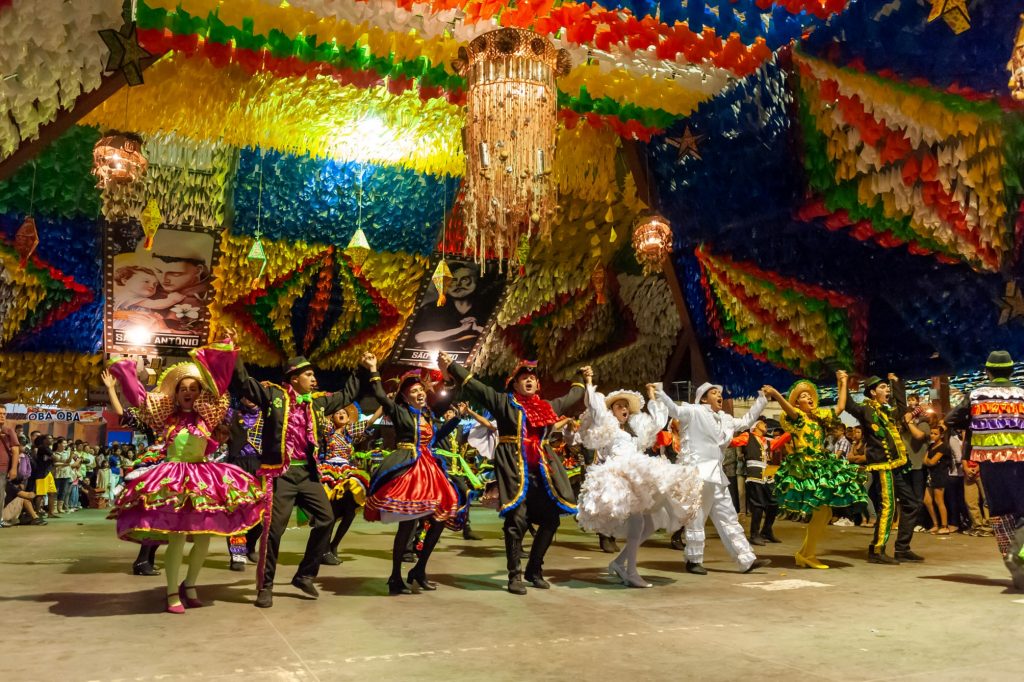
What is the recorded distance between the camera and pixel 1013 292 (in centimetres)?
980

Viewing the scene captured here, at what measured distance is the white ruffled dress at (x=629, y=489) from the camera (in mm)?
6258

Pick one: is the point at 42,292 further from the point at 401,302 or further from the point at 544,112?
the point at 544,112

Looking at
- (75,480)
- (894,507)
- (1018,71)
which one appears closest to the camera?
(1018,71)

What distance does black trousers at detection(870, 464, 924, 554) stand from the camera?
785 cm

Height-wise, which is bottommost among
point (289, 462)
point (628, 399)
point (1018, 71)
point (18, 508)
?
point (18, 508)

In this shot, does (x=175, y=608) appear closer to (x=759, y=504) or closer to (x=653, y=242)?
(x=759, y=504)

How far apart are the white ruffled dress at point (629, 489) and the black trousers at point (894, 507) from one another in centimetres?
229

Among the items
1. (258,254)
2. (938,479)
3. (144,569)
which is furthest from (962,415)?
(258,254)

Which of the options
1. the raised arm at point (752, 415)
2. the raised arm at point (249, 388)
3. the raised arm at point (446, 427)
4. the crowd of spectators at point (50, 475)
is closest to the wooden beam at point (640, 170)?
the raised arm at point (752, 415)

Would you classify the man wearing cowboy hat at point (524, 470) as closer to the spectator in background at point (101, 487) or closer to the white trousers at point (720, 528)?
the white trousers at point (720, 528)

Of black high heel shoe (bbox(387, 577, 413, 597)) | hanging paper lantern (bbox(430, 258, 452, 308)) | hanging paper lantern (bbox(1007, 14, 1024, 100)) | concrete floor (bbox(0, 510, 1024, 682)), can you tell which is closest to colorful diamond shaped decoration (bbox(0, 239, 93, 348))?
hanging paper lantern (bbox(430, 258, 452, 308))

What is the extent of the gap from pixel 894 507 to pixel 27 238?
1151 cm

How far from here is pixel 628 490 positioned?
6.28 metres

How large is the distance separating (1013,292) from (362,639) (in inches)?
332
